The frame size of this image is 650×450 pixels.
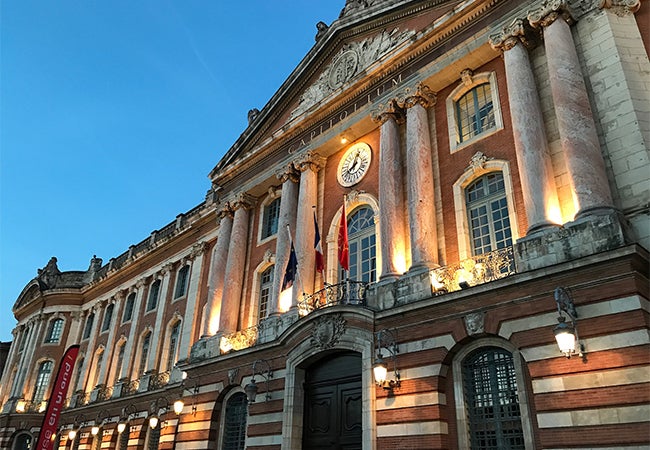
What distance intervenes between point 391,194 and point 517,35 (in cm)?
551

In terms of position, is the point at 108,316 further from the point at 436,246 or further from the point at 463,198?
the point at 463,198

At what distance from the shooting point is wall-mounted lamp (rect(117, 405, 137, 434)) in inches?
1009

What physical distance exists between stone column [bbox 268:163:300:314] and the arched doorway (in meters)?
3.13

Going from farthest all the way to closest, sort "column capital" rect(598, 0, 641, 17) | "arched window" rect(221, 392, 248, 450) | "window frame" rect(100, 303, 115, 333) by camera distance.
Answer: "window frame" rect(100, 303, 115, 333) → "arched window" rect(221, 392, 248, 450) → "column capital" rect(598, 0, 641, 17)

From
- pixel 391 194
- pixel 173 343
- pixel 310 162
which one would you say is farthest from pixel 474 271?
pixel 173 343

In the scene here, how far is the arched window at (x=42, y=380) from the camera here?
3728cm

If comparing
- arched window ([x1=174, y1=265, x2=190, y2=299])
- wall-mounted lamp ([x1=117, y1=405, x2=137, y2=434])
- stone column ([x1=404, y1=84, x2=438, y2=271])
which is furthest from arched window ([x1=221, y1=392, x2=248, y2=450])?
arched window ([x1=174, y1=265, x2=190, y2=299])

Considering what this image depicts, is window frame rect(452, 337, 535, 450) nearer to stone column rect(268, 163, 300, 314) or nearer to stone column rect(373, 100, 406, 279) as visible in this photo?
stone column rect(373, 100, 406, 279)

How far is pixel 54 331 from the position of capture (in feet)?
128

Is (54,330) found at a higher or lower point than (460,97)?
lower

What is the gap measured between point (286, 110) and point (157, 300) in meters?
14.1

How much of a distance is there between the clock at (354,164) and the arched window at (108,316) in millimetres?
22282

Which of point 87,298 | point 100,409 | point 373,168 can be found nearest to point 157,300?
point 100,409

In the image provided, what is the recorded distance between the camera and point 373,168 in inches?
707
